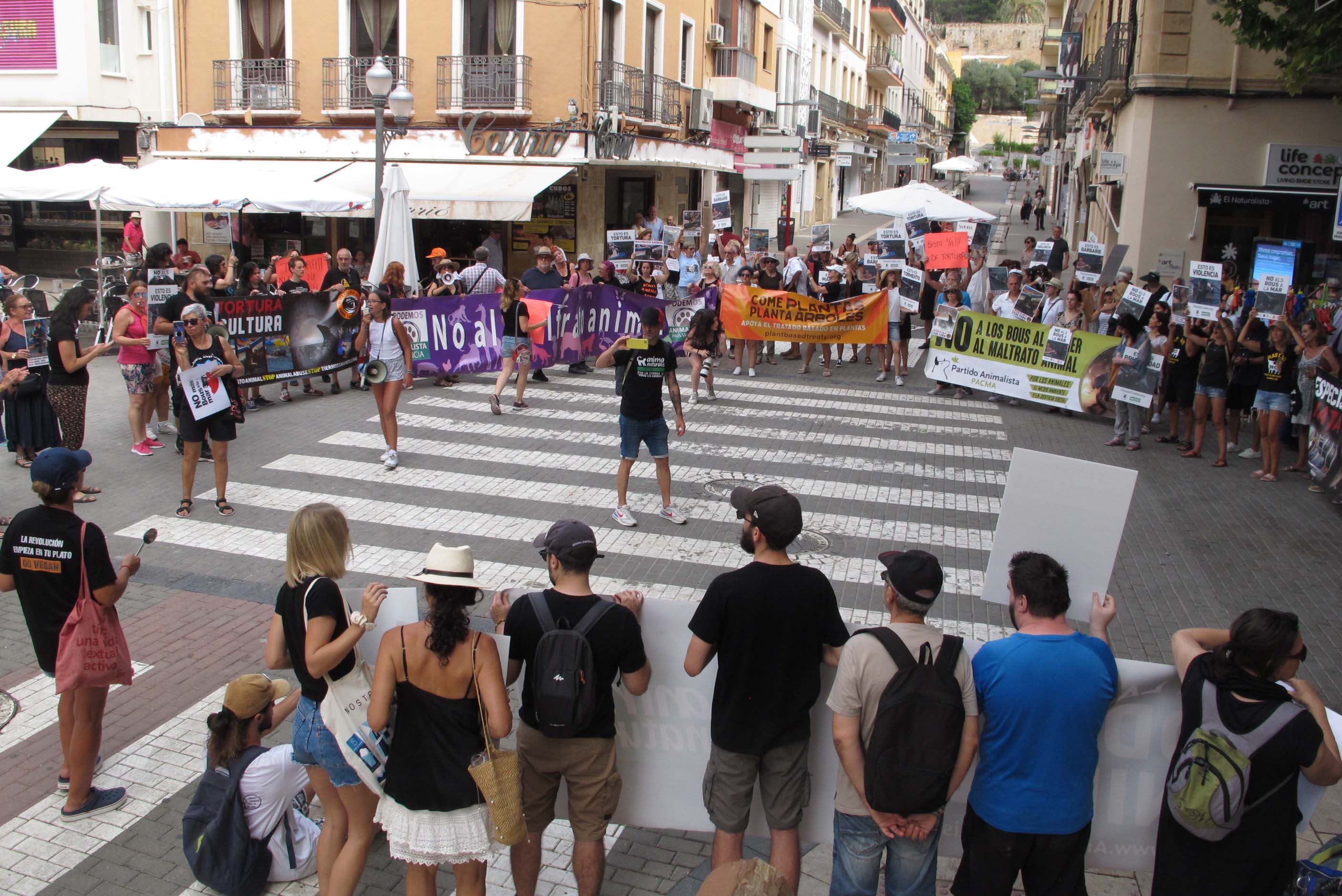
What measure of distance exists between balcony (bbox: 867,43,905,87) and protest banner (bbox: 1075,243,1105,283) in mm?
48623

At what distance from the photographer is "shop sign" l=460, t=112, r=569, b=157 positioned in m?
24.5

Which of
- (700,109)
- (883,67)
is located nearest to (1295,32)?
(700,109)

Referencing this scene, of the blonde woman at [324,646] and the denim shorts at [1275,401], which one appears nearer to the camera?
the blonde woman at [324,646]

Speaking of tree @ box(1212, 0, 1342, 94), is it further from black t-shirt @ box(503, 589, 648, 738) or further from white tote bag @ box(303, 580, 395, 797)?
white tote bag @ box(303, 580, 395, 797)

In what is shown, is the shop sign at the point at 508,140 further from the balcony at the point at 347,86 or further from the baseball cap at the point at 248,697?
the baseball cap at the point at 248,697

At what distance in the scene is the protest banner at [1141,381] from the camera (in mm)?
12461

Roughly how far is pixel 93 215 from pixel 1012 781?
3131cm

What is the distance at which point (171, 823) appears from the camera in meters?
4.91

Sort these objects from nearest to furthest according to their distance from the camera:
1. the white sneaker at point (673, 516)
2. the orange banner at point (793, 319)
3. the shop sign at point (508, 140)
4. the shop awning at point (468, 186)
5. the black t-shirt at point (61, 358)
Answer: the black t-shirt at point (61, 358)
the white sneaker at point (673, 516)
the orange banner at point (793, 319)
the shop awning at point (468, 186)
the shop sign at point (508, 140)

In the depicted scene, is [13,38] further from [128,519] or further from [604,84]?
[128,519]

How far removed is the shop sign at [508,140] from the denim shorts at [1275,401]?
56.2 ft

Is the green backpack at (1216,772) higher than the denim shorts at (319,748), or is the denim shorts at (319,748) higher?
the green backpack at (1216,772)

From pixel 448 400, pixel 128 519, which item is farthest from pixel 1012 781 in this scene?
pixel 448 400

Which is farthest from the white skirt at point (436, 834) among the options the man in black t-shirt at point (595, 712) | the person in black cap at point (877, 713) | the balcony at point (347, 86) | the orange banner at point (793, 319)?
the balcony at point (347, 86)
